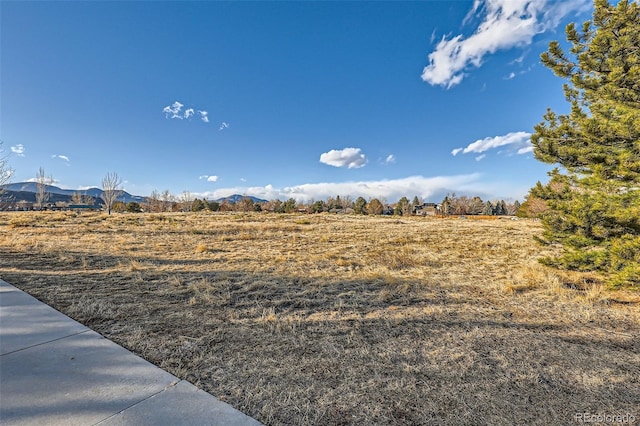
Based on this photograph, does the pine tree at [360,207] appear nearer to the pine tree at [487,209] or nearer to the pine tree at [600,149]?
the pine tree at [487,209]

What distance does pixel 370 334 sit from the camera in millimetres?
3654

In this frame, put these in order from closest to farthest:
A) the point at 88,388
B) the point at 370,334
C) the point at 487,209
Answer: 1. the point at 88,388
2. the point at 370,334
3. the point at 487,209

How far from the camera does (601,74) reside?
5.19m

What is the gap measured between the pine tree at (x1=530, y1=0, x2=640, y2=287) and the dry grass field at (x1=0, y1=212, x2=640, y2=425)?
37.8 inches

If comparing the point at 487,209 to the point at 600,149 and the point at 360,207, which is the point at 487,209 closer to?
the point at 360,207

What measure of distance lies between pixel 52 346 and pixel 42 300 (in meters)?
2.20

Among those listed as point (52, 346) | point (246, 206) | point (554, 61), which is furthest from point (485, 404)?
→ point (246, 206)

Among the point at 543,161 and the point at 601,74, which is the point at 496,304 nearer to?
the point at 543,161

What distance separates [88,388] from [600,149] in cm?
872

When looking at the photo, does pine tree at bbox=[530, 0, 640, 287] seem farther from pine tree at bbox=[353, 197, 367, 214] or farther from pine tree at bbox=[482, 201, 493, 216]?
pine tree at bbox=[482, 201, 493, 216]

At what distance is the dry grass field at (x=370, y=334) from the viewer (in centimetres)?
234

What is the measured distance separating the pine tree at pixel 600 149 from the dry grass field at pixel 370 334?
0.96 meters

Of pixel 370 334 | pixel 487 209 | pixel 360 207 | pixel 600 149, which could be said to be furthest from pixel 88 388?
pixel 487 209

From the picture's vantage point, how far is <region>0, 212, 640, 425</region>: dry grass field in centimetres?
234
